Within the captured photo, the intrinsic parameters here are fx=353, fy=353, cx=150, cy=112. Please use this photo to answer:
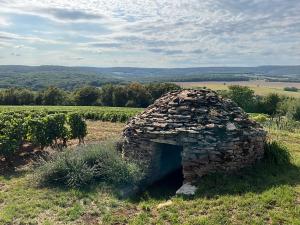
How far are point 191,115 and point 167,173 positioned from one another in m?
3.24

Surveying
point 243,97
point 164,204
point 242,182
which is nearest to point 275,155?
point 242,182

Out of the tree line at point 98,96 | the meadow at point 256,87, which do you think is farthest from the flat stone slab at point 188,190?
the meadow at point 256,87

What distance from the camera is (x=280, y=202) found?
10641 millimetres

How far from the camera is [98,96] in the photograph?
68.9 meters

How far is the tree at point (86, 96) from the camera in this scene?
6800 centimetres

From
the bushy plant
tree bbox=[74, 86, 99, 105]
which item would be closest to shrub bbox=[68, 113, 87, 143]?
the bushy plant

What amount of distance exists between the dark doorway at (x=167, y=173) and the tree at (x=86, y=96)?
53.2 metres

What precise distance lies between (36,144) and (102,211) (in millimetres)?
10333

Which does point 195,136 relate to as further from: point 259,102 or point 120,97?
point 120,97

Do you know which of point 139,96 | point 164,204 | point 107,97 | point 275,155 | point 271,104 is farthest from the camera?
point 107,97

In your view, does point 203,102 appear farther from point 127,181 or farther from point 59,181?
point 59,181

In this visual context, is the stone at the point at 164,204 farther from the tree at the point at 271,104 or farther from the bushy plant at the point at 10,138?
the tree at the point at 271,104

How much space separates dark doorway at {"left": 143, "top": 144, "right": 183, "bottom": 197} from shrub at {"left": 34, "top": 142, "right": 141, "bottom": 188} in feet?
3.84

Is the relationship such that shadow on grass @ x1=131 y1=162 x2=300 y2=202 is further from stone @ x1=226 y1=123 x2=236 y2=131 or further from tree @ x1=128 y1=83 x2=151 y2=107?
tree @ x1=128 y1=83 x2=151 y2=107
